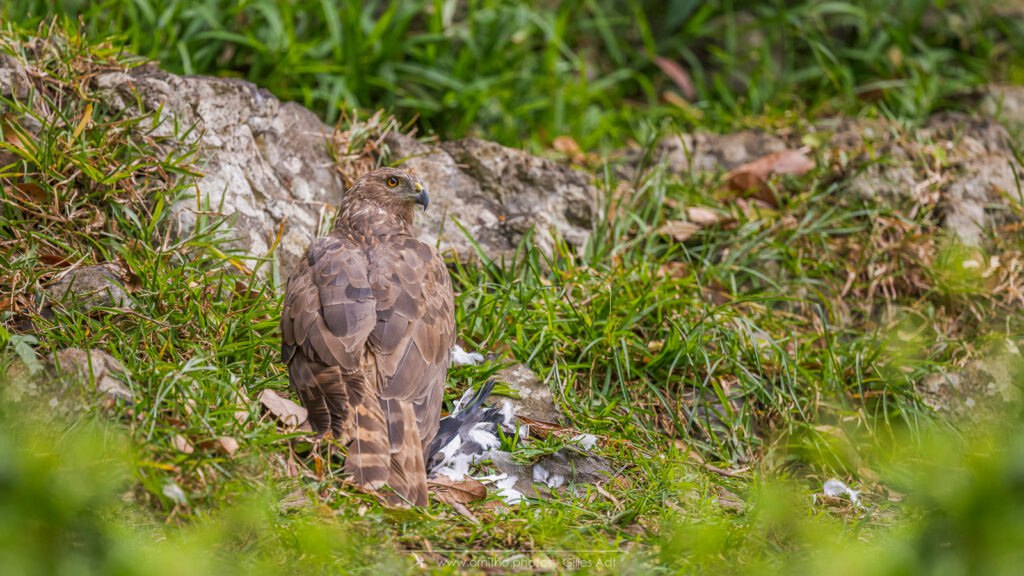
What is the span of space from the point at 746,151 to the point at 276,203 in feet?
11.8

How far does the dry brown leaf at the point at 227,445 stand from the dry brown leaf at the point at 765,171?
166 inches

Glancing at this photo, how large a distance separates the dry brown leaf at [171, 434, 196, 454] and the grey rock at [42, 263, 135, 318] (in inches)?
52.3

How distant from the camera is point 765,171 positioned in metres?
6.23

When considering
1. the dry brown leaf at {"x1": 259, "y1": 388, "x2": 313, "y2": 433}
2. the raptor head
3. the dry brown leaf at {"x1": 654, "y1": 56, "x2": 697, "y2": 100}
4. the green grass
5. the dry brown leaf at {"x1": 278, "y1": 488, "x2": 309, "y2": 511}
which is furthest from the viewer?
the dry brown leaf at {"x1": 654, "y1": 56, "x2": 697, "y2": 100}

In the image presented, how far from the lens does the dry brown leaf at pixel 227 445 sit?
3146mm

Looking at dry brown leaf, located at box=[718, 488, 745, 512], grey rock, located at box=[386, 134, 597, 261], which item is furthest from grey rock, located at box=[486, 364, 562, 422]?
grey rock, located at box=[386, 134, 597, 261]

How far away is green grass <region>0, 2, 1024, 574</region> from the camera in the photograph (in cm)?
273

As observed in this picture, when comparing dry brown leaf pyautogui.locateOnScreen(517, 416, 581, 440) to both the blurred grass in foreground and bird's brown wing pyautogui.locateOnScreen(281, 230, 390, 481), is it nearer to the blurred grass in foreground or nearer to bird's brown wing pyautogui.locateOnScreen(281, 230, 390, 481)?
the blurred grass in foreground

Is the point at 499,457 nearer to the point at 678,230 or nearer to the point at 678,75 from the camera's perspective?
the point at 678,230

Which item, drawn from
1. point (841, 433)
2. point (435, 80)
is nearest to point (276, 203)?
point (435, 80)

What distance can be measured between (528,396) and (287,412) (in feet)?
4.37

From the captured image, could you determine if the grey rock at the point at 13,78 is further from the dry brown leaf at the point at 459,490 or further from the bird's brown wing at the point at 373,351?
the dry brown leaf at the point at 459,490

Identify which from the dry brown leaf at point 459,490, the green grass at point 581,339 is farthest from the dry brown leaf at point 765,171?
the dry brown leaf at point 459,490

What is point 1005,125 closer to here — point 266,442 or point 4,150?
point 266,442
